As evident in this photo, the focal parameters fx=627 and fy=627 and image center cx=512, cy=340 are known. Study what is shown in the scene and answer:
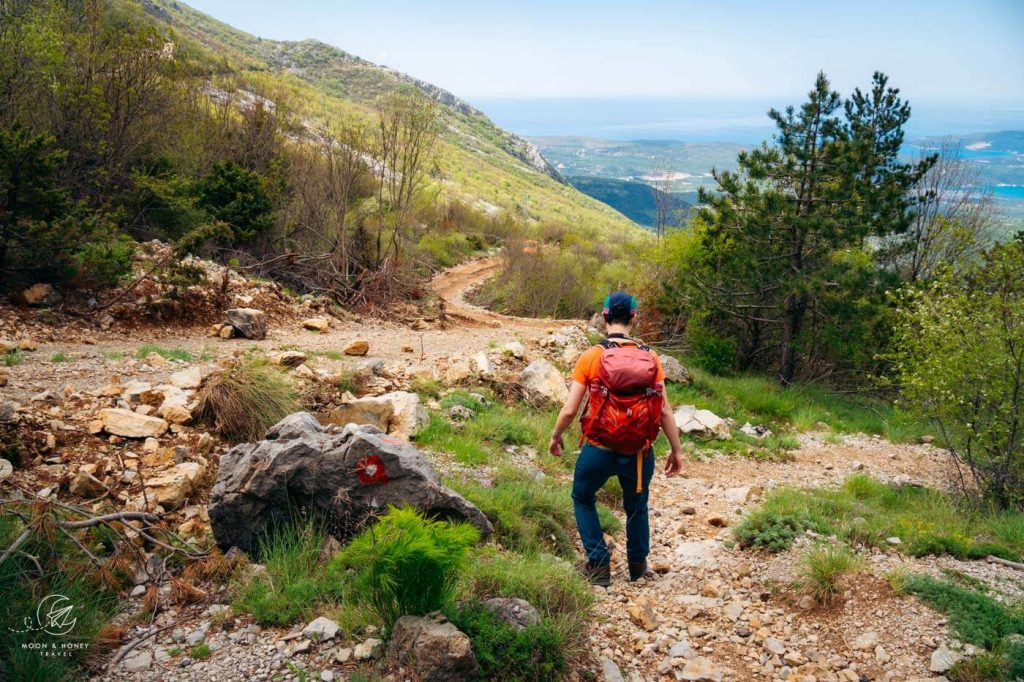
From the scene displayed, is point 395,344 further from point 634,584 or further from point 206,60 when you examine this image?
point 206,60

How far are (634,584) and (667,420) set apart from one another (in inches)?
54.9

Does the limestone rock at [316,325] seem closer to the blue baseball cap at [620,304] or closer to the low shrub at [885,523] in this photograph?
the low shrub at [885,523]

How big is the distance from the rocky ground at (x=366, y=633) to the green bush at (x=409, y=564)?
0.87ft

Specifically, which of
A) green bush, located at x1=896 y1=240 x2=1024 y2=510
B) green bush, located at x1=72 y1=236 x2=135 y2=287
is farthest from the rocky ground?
green bush, located at x1=896 y1=240 x2=1024 y2=510

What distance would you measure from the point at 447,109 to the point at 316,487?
5046 cm

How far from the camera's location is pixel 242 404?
5988 mm

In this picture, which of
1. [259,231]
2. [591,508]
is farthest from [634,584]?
[259,231]

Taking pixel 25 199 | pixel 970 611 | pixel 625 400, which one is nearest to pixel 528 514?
pixel 625 400

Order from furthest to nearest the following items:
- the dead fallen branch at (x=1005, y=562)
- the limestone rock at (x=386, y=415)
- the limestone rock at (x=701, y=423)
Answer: the limestone rock at (x=701, y=423), the limestone rock at (x=386, y=415), the dead fallen branch at (x=1005, y=562)

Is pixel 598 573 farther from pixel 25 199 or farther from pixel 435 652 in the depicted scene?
pixel 25 199

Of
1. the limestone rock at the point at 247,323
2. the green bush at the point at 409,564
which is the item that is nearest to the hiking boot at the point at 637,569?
the green bush at the point at 409,564

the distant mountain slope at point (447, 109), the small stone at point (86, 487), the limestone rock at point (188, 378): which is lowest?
the small stone at point (86, 487)

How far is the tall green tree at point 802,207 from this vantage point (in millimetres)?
12570

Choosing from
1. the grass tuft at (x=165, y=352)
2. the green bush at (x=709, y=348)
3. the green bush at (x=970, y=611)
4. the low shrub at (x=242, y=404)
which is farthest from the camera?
the green bush at (x=709, y=348)
